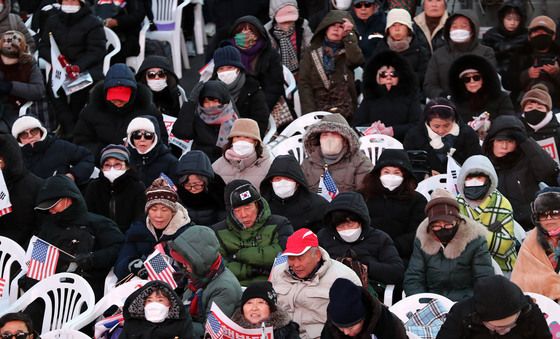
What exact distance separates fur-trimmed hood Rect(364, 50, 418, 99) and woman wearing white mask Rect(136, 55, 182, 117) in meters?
1.86

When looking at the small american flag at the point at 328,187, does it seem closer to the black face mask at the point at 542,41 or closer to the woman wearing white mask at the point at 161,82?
the woman wearing white mask at the point at 161,82

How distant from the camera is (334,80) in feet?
48.7

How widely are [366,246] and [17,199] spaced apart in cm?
293

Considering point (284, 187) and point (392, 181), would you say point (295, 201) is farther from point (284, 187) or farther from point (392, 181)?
point (392, 181)

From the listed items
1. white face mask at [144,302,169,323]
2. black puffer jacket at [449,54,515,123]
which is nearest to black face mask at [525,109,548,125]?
black puffer jacket at [449,54,515,123]

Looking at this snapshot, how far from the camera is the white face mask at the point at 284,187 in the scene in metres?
12.1

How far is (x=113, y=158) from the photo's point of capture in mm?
12719

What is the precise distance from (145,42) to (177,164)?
11.6 ft

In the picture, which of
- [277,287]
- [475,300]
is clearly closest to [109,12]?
[277,287]

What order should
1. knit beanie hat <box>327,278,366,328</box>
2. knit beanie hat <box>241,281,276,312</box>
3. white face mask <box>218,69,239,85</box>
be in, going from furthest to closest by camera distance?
white face mask <box>218,69,239,85</box>, knit beanie hat <box>241,281,276,312</box>, knit beanie hat <box>327,278,366,328</box>

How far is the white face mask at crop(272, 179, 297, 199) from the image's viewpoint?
12.1m

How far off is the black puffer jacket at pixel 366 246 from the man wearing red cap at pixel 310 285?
0.52 m

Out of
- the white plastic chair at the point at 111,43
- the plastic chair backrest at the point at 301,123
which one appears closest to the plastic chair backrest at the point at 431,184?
the plastic chair backrest at the point at 301,123

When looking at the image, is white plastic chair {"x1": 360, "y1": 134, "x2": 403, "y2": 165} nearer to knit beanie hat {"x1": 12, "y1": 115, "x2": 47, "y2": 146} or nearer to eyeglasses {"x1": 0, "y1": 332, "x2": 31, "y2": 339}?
knit beanie hat {"x1": 12, "y1": 115, "x2": 47, "y2": 146}
